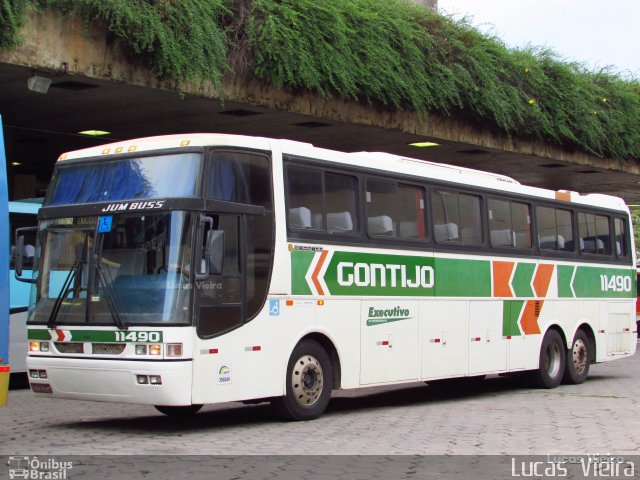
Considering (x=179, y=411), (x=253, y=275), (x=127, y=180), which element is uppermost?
(x=127, y=180)

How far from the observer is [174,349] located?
33.1ft

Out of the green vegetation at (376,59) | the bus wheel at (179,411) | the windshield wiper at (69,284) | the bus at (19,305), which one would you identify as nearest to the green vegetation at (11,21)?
the green vegetation at (376,59)

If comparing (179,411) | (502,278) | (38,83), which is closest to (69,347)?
(179,411)

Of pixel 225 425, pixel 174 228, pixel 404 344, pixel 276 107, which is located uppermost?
pixel 276 107

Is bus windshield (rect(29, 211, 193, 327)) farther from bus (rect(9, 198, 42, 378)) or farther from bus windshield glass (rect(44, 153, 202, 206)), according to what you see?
bus (rect(9, 198, 42, 378))

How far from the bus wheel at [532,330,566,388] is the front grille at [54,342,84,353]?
8.24m

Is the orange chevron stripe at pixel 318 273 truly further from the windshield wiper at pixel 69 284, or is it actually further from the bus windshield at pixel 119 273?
the windshield wiper at pixel 69 284

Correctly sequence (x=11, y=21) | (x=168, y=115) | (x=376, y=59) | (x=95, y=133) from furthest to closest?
(x=95, y=133), (x=168, y=115), (x=376, y=59), (x=11, y=21)

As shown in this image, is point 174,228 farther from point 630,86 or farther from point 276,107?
point 630,86

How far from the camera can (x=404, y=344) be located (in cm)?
1328

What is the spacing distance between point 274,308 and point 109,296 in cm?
182

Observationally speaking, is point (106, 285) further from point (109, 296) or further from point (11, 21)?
point (11, 21)

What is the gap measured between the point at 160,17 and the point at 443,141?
8668 millimetres

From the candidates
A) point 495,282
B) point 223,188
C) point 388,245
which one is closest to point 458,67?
point 495,282
